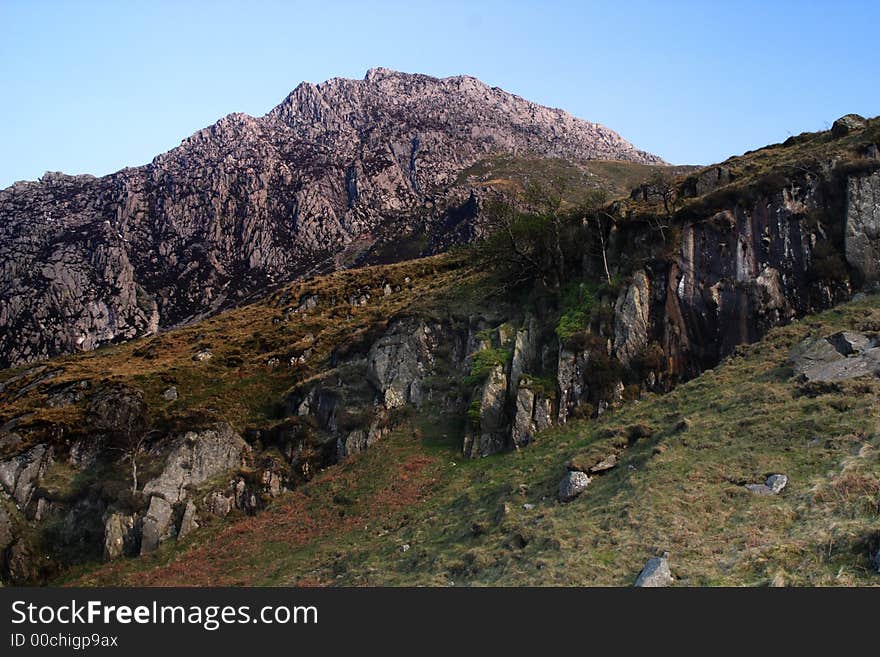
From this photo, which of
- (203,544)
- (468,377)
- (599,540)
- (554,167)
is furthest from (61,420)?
(554,167)

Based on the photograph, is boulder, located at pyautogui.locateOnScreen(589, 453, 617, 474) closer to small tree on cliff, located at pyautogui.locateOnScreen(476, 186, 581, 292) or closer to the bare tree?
the bare tree

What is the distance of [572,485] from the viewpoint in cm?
2270

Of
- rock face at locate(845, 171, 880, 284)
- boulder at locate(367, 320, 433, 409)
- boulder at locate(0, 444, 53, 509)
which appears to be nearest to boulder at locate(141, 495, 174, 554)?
boulder at locate(0, 444, 53, 509)

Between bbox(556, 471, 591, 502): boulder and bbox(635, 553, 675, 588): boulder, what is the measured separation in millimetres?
7307

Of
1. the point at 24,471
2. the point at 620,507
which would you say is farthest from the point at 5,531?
the point at 620,507

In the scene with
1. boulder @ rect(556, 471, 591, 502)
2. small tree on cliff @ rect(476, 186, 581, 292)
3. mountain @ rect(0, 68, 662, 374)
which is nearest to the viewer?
boulder @ rect(556, 471, 591, 502)

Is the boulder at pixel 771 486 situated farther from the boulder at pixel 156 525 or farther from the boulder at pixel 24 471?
the boulder at pixel 24 471

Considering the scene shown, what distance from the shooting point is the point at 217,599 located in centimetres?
1300

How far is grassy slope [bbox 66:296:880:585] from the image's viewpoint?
50.2 feet

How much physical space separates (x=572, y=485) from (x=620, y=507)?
3396mm

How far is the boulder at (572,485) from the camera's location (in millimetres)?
22359

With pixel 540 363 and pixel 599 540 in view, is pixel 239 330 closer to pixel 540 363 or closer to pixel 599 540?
pixel 540 363

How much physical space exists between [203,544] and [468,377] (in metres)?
18.2

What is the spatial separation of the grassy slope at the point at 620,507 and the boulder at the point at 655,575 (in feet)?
2.13
